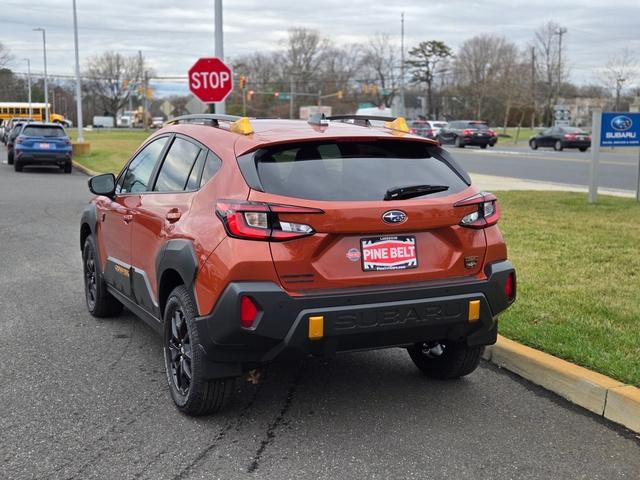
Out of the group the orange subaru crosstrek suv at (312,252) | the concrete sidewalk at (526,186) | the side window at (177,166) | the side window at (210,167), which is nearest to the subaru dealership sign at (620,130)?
the concrete sidewalk at (526,186)

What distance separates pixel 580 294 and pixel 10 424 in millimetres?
4717

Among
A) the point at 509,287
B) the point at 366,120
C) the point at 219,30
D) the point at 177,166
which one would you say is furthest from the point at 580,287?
the point at 219,30

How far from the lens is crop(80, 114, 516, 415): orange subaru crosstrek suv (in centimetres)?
367

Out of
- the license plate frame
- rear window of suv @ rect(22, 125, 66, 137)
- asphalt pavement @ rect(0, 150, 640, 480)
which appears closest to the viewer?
asphalt pavement @ rect(0, 150, 640, 480)

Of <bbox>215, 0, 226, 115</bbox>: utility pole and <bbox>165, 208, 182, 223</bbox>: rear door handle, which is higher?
<bbox>215, 0, 226, 115</bbox>: utility pole

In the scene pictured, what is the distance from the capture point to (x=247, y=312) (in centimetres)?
365

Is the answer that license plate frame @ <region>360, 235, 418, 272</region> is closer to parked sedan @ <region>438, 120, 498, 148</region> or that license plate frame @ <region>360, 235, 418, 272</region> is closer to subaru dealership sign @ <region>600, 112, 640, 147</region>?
subaru dealership sign @ <region>600, 112, 640, 147</region>

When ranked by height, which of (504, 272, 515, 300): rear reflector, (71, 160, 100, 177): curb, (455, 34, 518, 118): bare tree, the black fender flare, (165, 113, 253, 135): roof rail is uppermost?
(455, 34, 518, 118): bare tree

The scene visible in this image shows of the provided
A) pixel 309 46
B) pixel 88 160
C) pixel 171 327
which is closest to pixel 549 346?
pixel 171 327

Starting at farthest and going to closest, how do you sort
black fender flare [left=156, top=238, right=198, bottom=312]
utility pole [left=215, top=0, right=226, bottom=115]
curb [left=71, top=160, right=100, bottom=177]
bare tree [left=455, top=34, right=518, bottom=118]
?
bare tree [left=455, top=34, right=518, bottom=118], curb [left=71, top=160, right=100, bottom=177], utility pole [left=215, top=0, right=226, bottom=115], black fender flare [left=156, top=238, right=198, bottom=312]

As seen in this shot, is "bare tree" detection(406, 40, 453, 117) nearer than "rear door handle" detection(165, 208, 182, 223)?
No

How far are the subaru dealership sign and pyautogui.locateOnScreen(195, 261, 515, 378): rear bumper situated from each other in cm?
1099

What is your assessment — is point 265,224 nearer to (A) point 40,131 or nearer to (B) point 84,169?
(A) point 40,131

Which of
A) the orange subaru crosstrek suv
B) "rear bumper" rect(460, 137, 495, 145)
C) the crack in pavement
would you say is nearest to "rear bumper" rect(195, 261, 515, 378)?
the orange subaru crosstrek suv
